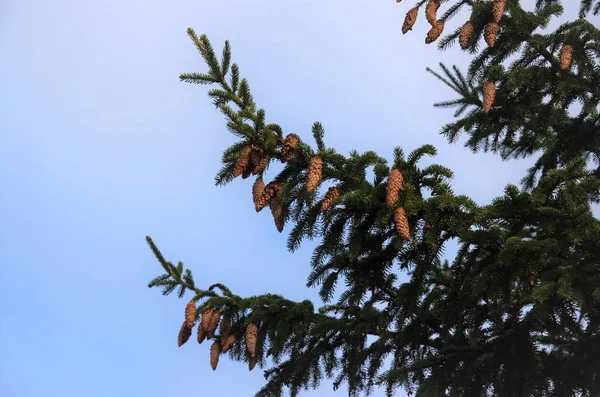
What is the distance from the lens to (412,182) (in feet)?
14.7

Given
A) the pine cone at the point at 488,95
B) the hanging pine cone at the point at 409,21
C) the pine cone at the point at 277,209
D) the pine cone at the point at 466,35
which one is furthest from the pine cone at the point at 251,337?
the pine cone at the point at 466,35

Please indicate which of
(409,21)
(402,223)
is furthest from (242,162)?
(409,21)

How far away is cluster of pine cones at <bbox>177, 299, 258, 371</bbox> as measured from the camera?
6117 millimetres

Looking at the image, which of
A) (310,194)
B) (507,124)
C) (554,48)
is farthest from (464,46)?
(310,194)

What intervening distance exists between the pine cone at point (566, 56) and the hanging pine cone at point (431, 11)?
4.25 ft

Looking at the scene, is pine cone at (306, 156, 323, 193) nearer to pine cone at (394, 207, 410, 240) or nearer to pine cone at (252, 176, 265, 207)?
pine cone at (252, 176, 265, 207)

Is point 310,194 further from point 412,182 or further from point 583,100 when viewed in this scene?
point 583,100

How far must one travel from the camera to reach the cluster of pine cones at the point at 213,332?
20.1ft

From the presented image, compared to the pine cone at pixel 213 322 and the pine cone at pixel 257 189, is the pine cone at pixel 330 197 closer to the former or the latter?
the pine cone at pixel 257 189

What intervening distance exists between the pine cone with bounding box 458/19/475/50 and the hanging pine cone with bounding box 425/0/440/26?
0.30 meters

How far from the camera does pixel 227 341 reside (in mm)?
6477

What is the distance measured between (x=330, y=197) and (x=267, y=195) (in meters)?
0.45

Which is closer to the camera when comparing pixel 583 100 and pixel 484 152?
pixel 583 100

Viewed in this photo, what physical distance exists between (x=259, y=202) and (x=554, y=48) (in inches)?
155
